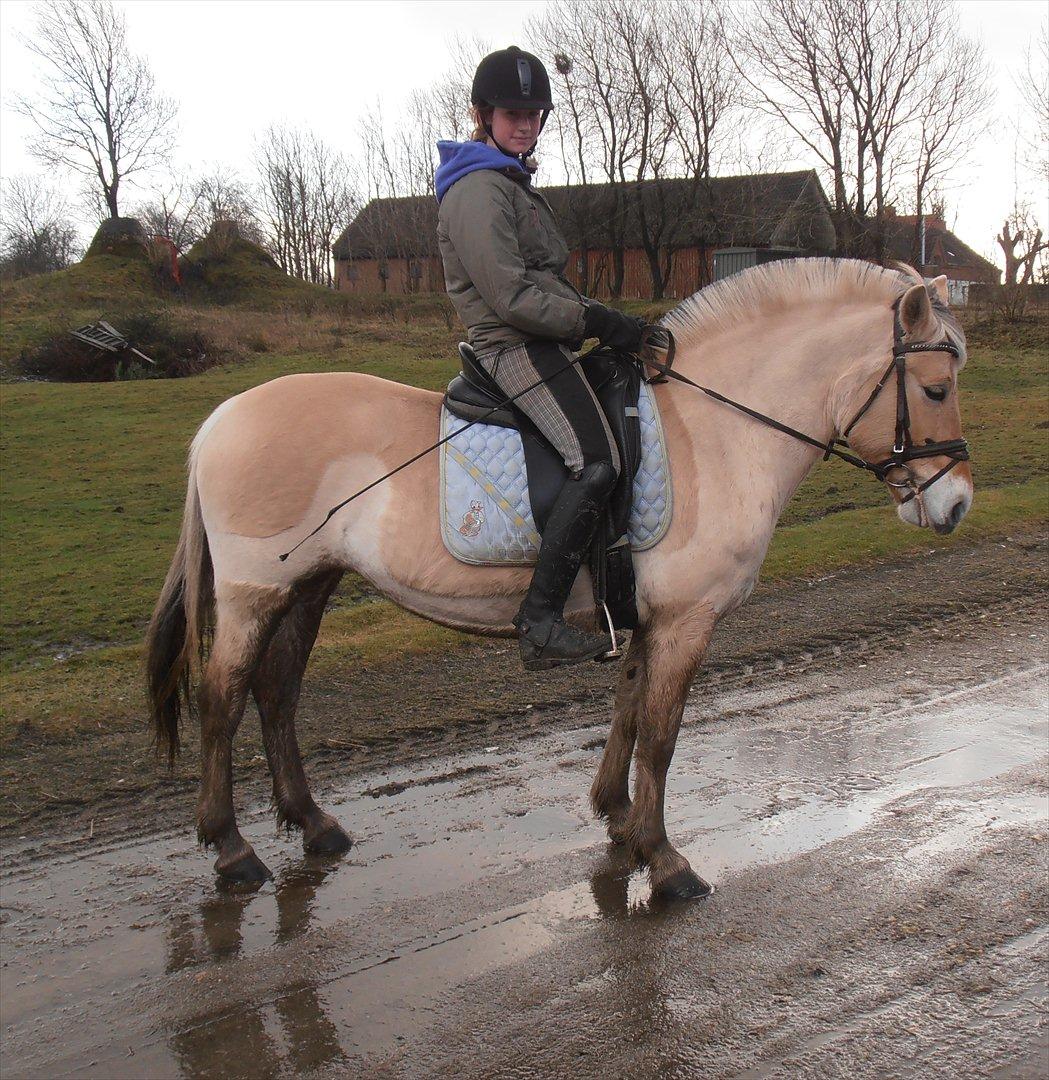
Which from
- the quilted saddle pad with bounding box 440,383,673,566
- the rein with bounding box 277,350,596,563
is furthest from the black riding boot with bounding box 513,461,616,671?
the rein with bounding box 277,350,596,563

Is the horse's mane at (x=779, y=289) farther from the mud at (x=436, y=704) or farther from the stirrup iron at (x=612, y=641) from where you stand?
the mud at (x=436, y=704)

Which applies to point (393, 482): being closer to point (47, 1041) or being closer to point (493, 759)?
point (493, 759)

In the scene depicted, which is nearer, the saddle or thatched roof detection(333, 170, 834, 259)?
the saddle

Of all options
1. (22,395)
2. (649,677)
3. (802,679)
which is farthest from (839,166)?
(649,677)

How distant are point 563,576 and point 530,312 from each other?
43.0 inches

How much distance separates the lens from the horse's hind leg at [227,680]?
15.5 feet

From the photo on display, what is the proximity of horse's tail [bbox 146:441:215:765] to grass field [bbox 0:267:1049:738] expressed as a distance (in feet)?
4.90

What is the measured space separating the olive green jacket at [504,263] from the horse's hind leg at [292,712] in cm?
144

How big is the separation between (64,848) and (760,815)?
3276 millimetres

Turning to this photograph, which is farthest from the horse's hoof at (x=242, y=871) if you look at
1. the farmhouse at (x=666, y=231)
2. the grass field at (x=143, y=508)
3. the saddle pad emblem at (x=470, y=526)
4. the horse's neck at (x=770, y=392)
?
the farmhouse at (x=666, y=231)

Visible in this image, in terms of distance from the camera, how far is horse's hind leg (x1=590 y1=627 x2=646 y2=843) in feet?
16.3

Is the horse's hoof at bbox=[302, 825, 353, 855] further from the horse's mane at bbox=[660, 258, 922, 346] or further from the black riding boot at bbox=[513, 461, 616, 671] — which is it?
the horse's mane at bbox=[660, 258, 922, 346]

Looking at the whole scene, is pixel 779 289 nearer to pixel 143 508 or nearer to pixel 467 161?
pixel 467 161

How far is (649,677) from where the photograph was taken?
15.1 feet
